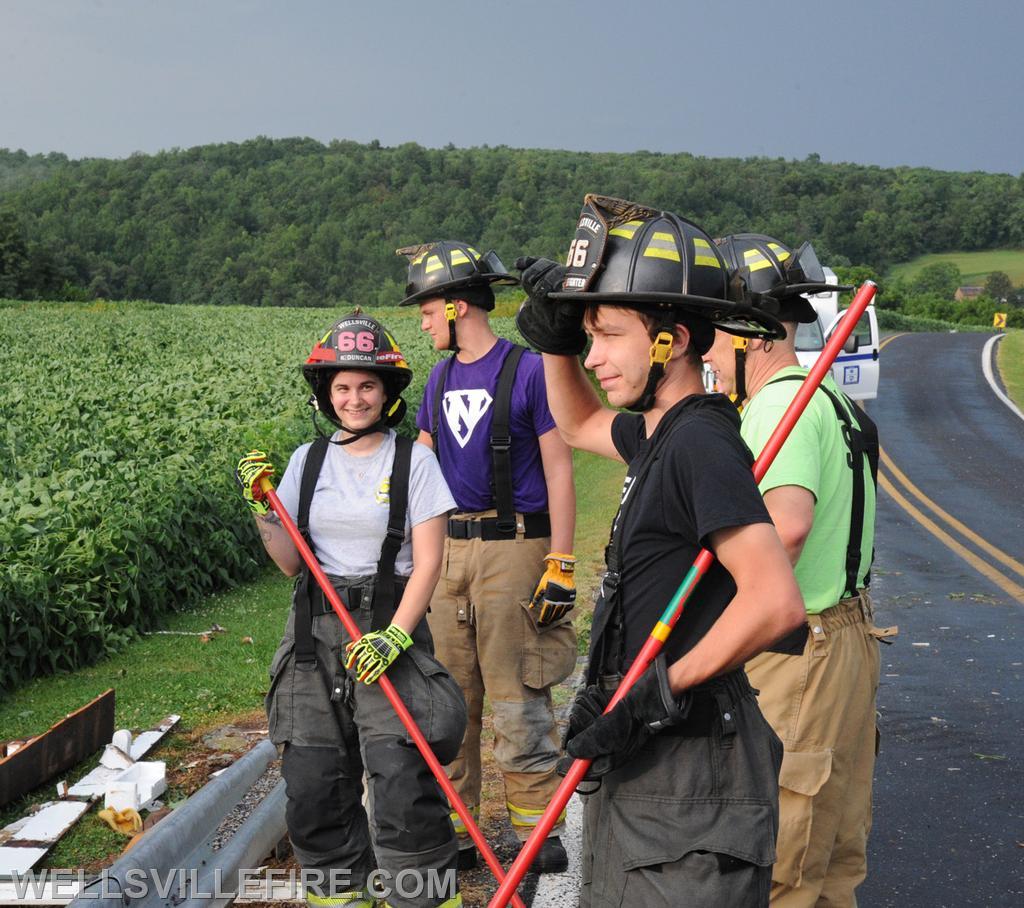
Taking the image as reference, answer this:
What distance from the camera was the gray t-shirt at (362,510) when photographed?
4.42m

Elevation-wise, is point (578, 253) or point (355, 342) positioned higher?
Answer: point (578, 253)

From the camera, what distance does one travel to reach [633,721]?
2766 mm

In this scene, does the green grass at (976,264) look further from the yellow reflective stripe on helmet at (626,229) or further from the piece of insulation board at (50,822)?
the yellow reflective stripe on helmet at (626,229)

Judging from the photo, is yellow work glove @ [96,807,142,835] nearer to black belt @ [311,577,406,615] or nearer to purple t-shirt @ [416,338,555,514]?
black belt @ [311,577,406,615]

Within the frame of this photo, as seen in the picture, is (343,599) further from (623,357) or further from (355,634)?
(623,357)

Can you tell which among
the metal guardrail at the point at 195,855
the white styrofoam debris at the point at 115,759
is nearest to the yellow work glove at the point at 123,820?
the white styrofoam debris at the point at 115,759

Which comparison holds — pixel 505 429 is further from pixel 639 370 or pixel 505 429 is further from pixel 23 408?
pixel 23 408

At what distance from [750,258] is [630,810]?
2.21m

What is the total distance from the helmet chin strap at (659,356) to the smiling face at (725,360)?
1.31 m

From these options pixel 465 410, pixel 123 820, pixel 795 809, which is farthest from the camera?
pixel 123 820

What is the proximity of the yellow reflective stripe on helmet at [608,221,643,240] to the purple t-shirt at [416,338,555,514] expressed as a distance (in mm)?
2319

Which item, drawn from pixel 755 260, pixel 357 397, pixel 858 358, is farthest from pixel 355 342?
pixel 858 358

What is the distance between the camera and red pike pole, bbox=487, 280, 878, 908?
2.77 metres

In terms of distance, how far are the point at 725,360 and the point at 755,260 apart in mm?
396
